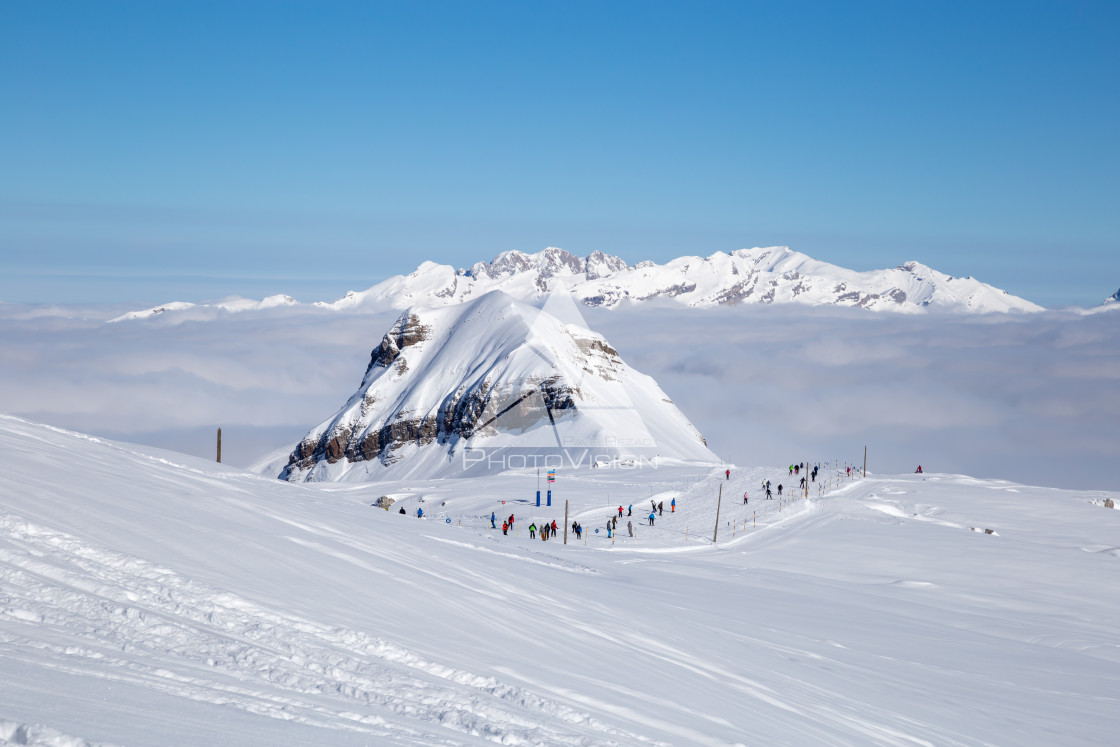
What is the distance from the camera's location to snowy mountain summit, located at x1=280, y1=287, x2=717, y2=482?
474ft

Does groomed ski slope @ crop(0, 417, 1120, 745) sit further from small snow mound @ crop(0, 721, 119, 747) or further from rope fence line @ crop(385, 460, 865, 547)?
rope fence line @ crop(385, 460, 865, 547)

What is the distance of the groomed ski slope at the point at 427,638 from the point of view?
29.6ft

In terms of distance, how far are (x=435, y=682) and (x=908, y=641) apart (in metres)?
19.2

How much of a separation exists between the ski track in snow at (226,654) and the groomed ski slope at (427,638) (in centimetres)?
4

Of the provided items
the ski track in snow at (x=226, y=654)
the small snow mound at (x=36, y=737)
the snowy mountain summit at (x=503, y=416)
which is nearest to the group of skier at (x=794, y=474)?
the snowy mountain summit at (x=503, y=416)

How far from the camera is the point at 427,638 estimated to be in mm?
13328

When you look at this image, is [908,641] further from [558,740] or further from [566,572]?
[558,740]

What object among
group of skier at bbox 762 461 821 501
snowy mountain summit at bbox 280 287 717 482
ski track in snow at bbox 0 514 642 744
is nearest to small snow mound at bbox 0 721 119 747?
ski track in snow at bbox 0 514 642 744

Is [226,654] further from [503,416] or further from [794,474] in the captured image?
[503,416]

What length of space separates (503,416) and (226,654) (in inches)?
6054

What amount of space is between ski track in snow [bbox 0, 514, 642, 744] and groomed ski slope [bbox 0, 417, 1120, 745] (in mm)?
41

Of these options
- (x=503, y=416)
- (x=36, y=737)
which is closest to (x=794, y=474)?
(x=36, y=737)

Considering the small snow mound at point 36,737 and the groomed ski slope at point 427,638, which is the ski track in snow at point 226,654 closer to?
the groomed ski slope at point 427,638

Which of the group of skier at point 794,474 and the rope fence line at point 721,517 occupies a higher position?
the group of skier at point 794,474
